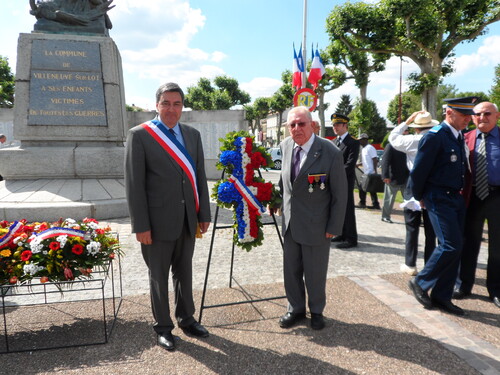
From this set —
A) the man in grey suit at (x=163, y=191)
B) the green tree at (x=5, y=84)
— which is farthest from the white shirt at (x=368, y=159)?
the green tree at (x=5, y=84)

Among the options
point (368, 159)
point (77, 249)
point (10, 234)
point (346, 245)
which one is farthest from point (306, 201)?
point (368, 159)

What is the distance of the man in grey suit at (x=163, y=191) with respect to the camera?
9.25 feet

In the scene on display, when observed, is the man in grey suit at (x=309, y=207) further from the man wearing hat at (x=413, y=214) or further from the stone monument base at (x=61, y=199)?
the stone monument base at (x=61, y=199)

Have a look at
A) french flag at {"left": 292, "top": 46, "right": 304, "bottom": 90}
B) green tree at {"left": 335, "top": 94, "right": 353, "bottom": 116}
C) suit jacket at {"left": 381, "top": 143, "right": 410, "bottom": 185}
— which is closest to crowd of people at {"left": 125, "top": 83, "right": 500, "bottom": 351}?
suit jacket at {"left": 381, "top": 143, "right": 410, "bottom": 185}

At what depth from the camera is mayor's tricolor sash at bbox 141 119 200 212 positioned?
2.90 metres

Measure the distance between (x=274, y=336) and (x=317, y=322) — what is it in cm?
43

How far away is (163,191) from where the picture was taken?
290cm

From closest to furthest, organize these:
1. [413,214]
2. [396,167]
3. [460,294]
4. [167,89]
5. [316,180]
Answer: [167,89] < [316,180] < [460,294] < [413,214] < [396,167]

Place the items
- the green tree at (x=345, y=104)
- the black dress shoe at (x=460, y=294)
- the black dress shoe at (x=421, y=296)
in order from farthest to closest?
1. the green tree at (x=345, y=104)
2. the black dress shoe at (x=460, y=294)
3. the black dress shoe at (x=421, y=296)

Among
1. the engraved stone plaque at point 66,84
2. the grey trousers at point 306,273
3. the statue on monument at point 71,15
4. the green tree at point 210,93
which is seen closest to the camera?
the grey trousers at point 306,273

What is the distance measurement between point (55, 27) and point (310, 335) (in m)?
9.63

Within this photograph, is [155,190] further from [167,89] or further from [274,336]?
[274,336]

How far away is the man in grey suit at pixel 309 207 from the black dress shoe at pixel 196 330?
74 centimetres

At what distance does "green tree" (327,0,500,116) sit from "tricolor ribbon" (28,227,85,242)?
1766 cm
